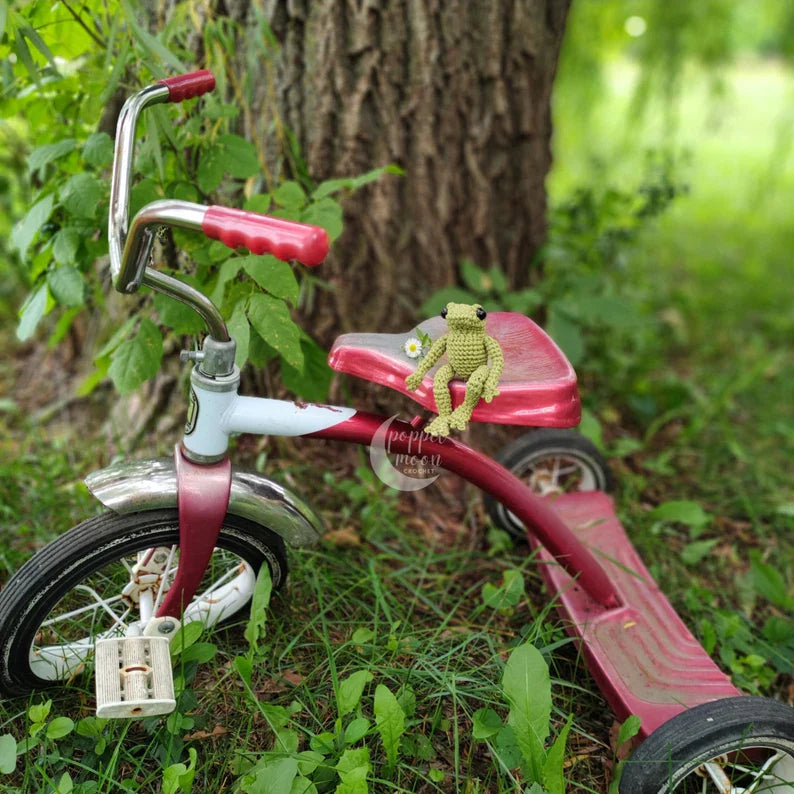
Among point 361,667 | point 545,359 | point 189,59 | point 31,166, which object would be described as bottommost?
point 361,667

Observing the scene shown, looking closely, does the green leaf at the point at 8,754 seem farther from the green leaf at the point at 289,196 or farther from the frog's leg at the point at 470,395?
the green leaf at the point at 289,196

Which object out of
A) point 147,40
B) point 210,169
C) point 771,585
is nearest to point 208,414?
point 210,169

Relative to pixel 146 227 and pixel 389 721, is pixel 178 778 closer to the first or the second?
pixel 389 721

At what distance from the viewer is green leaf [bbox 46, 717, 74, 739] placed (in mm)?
1410

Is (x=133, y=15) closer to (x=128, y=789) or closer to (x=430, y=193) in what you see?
(x=430, y=193)

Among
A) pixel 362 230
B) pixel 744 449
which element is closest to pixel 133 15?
pixel 362 230

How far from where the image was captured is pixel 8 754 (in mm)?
1362

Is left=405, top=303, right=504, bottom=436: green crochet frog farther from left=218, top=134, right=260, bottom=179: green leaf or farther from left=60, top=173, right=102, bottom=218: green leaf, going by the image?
left=60, top=173, right=102, bottom=218: green leaf

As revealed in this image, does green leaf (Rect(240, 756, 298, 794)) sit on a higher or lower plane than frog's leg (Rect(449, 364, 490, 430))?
lower

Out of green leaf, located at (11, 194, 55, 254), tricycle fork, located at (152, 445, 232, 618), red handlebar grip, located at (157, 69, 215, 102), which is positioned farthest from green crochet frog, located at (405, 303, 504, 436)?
green leaf, located at (11, 194, 55, 254)

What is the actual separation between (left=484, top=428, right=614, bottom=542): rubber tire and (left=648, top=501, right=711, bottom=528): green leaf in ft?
0.89

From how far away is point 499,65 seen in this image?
7.22 feet

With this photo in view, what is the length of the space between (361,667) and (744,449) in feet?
5.72

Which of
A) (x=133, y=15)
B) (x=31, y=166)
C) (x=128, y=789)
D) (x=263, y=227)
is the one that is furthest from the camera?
(x=31, y=166)
